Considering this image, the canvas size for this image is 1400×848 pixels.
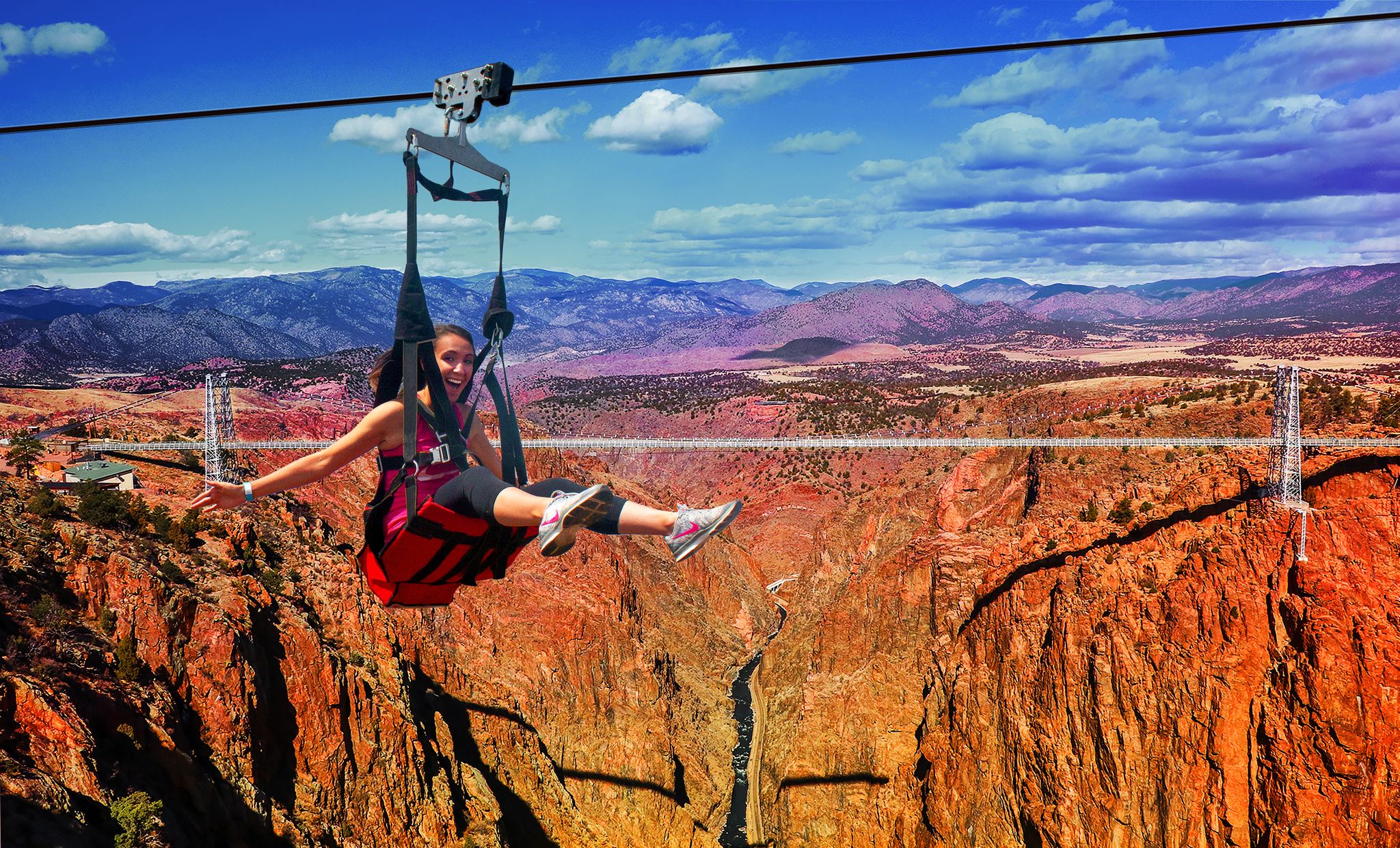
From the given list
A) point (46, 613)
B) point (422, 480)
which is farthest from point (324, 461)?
point (46, 613)

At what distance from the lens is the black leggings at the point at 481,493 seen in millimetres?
6980

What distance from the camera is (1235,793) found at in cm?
2631

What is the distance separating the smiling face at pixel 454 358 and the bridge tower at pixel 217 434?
88.9 ft

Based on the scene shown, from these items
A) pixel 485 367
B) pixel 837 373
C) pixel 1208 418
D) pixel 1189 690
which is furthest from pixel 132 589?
pixel 837 373

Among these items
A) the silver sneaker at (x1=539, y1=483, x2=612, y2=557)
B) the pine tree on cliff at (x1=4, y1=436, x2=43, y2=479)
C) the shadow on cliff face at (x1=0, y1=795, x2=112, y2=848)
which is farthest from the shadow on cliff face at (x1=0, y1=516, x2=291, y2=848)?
the pine tree on cliff at (x1=4, y1=436, x2=43, y2=479)

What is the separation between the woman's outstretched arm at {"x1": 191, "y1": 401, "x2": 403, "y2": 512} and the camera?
23.0ft

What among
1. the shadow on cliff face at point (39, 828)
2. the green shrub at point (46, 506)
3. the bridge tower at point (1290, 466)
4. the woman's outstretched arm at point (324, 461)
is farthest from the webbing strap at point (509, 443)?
the bridge tower at point (1290, 466)

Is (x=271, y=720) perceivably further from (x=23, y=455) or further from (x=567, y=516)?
(x=567, y=516)

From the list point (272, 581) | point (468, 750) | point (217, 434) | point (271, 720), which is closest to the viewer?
point (271, 720)

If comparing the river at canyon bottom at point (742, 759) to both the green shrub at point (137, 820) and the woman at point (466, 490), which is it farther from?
the woman at point (466, 490)

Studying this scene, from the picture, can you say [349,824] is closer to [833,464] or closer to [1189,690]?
[1189,690]

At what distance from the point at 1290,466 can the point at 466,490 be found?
30.5 metres

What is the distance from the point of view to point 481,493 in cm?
698

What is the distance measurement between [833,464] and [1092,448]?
32082mm
